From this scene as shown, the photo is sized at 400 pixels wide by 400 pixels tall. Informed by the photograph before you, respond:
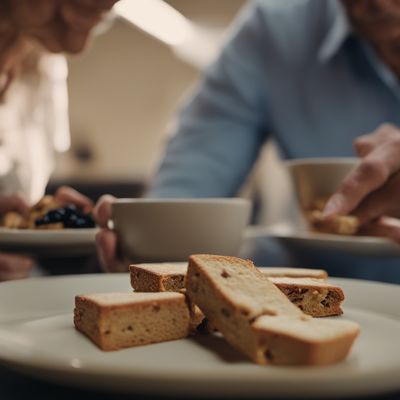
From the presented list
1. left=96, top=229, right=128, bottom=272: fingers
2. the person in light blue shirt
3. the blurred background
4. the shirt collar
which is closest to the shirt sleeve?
the person in light blue shirt

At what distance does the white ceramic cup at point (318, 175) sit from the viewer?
78 cm

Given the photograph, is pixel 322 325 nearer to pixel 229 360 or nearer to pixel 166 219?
pixel 229 360

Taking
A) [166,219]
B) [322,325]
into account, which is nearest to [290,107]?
[166,219]

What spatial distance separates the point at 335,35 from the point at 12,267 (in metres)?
1.02

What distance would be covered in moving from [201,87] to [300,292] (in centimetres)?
123

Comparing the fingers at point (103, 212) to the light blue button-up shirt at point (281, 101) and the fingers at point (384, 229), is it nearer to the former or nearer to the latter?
the fingers at point (384, 229)

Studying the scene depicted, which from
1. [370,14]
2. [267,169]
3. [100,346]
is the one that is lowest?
[267,169]

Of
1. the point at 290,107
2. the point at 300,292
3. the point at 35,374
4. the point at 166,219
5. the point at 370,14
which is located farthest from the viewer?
the point at 290,107

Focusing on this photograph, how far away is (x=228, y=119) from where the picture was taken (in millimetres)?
1502

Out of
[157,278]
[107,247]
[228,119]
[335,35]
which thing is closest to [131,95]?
[228,119]

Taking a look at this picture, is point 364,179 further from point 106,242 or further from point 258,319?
point 258,319

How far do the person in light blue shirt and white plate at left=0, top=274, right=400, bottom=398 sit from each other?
769 millimetres

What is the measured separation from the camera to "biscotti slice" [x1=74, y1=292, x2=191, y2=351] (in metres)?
0.32

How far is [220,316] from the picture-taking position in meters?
0.33
